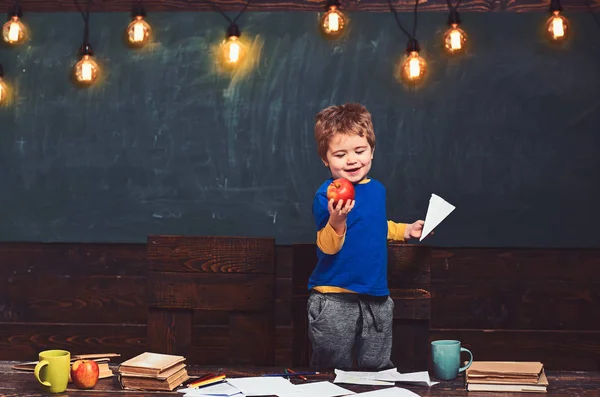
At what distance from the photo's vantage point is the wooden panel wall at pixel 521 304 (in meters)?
3.89

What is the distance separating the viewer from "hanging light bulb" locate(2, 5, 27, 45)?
3.92 meters

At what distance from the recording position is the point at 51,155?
4.00 m

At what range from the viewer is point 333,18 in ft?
12.6

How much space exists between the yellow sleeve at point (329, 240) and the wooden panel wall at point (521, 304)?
68.0 inches

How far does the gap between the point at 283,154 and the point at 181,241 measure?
59.1 inches

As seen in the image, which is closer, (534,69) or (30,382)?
(30,382)

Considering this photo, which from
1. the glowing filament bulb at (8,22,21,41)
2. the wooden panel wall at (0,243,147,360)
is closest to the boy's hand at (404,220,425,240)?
the wooden panel wall at (0,243,147,360)

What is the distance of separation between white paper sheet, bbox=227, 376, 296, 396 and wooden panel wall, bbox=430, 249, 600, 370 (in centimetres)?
211

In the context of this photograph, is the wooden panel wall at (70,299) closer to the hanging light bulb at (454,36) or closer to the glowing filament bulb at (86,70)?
the glowing filament bulb at (86,70)

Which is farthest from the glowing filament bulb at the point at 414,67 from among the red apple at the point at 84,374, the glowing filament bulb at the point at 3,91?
the red apple at the point at 84,374

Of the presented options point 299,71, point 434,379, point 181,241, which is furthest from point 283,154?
point 434,379

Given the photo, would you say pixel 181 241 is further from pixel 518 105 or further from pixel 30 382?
pixel 518 105

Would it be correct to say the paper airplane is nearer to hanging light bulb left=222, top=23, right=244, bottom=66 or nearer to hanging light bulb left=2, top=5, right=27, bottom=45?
hanging light bulb left=222, top=23, right=244, bottom=66

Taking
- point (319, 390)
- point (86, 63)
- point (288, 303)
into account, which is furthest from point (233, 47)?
point (319, 390)
